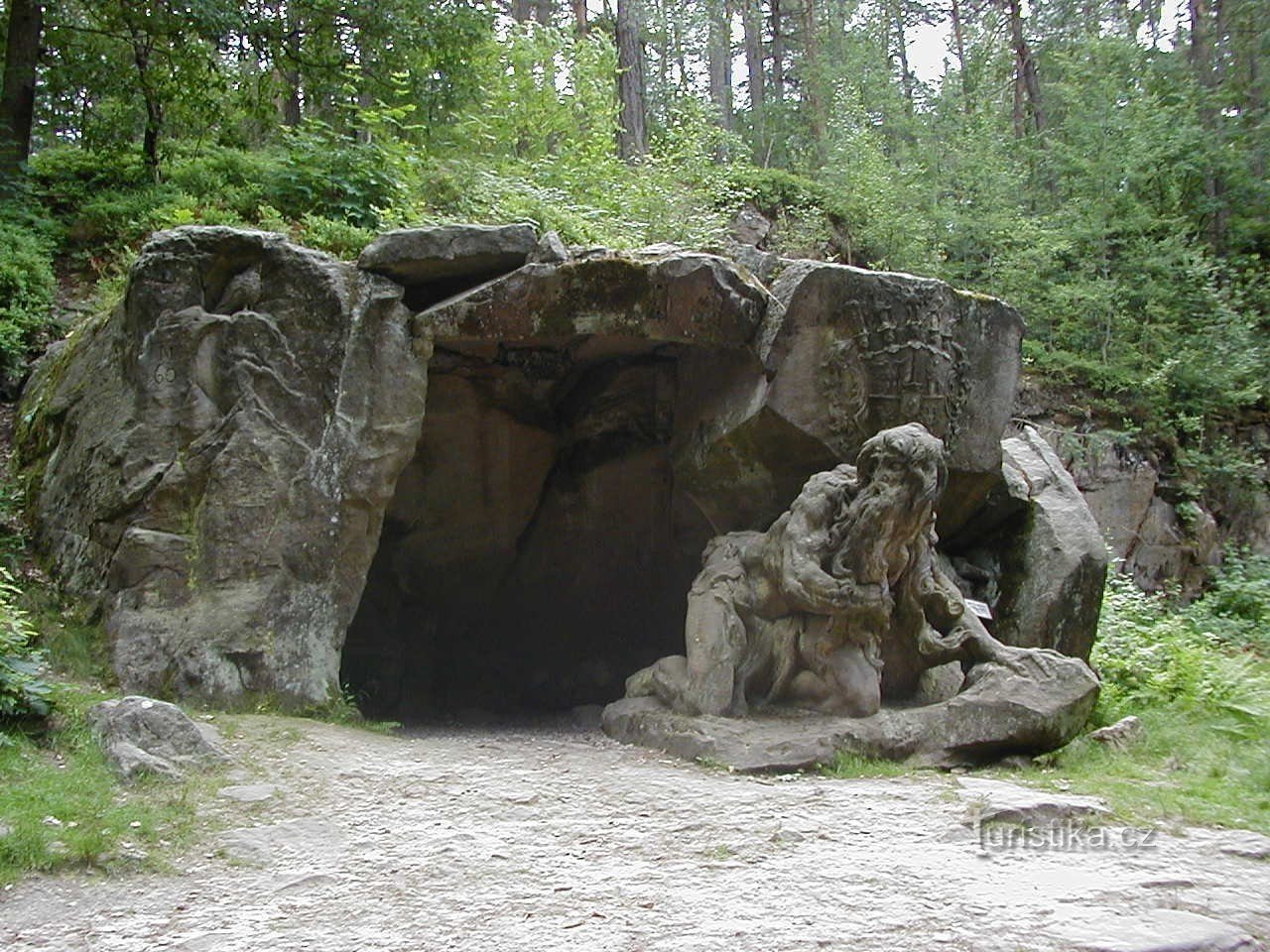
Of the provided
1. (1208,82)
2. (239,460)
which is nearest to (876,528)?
(239,460)

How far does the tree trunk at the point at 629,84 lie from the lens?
1961cm

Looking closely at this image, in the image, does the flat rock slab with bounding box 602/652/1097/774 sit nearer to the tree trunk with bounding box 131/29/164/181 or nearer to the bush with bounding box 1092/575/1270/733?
the bush with bounding box 1092/575/1270/733

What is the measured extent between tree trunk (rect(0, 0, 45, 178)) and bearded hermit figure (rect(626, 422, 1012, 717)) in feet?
27.7

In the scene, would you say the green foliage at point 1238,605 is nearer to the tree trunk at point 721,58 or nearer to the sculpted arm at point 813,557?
the sculpted arm at point 813,557

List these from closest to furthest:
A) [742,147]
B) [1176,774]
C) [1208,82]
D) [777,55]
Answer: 1. [1176,774]
2. [742,147]
3. [1208,82]
4. [777,55]

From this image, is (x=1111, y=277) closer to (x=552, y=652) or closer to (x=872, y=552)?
(x=552, y=652)

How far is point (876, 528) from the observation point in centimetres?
678

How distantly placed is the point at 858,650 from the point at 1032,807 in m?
1.94

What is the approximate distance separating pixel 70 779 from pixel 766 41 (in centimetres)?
2556

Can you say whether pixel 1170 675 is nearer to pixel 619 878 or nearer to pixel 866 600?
pixel 866 600

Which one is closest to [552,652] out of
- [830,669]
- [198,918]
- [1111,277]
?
[830,669]

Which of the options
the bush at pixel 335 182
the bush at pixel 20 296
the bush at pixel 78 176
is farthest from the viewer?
the bush at pixel 78 176

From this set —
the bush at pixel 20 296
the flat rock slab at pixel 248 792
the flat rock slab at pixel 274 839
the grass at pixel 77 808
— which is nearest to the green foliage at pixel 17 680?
the grass at pixel 77 808

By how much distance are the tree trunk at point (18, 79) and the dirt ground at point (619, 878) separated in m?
8.17
